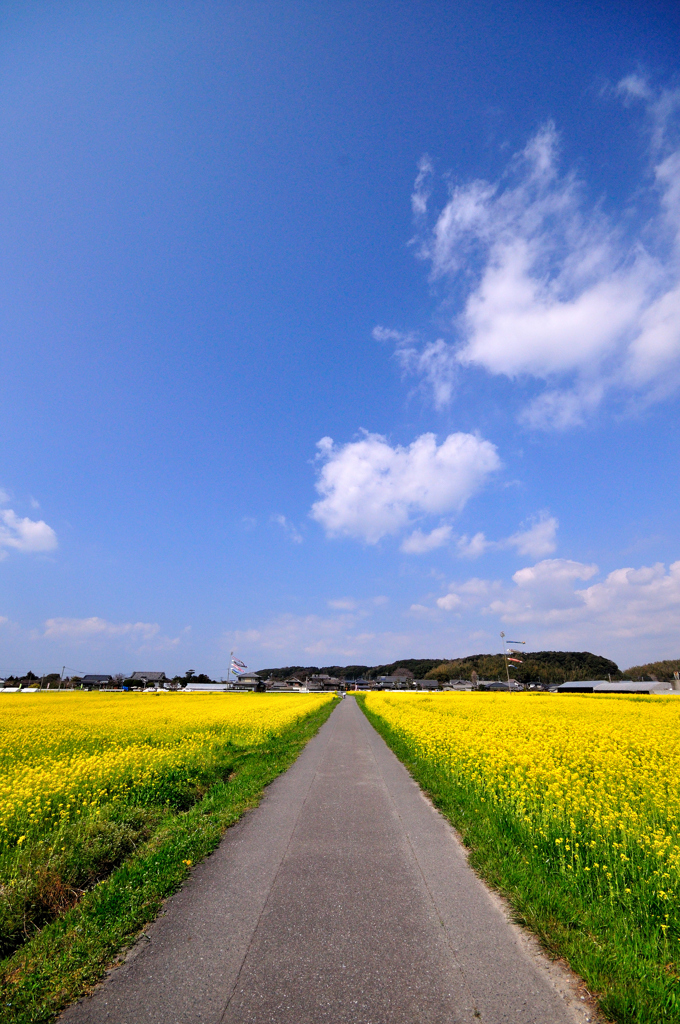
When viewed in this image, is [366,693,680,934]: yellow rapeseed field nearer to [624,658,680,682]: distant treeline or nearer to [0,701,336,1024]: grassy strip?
[0,701,336,1024]: grassy strip

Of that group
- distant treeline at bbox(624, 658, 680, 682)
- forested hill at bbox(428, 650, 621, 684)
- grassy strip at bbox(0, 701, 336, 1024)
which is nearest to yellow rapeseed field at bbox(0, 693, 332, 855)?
grassy strip at bbox(0, 701, 336, 1024)

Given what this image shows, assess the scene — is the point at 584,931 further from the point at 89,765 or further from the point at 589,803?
the point at 89,765

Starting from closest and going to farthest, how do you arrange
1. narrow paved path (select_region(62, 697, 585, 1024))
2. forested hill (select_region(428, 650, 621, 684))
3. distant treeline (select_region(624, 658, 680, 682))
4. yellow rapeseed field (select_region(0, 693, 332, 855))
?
narrow paved path (select_region(62, 697, 585, 1024)) < yellow rapeseed field (select_region(0, 693, 332, 855)) < distant treeline (select_region(624, 658, 680, 682)) < forested hill (select_region(428, 650, 621, 684))

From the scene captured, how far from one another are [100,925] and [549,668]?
183m

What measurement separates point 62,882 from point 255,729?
1438cm

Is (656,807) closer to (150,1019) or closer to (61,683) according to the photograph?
(150,1019)

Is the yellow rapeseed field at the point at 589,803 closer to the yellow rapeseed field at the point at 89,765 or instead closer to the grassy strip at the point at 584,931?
the grassy strip at the point at 584,931

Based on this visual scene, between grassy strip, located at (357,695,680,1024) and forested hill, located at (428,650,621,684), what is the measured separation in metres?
159

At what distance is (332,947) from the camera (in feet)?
14.3

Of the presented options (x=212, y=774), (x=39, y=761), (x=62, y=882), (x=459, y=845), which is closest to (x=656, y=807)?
(x=459, y=845)

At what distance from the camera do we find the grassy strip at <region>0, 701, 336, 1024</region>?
12.1 ft

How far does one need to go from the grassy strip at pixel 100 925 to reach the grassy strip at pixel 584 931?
4211mm

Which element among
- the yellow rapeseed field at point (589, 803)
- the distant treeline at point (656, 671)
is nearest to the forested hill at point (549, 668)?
the distant treeline at point (656, 671)

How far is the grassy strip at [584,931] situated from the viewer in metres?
3.53
